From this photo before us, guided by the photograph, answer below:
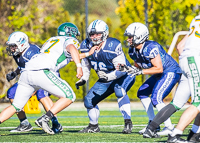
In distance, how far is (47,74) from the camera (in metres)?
5.45

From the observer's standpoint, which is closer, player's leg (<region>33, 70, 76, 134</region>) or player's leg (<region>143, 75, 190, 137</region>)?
player's leg (<region>143, 75, 190, 137</region>)

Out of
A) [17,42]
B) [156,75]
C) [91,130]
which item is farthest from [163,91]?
[17,42]

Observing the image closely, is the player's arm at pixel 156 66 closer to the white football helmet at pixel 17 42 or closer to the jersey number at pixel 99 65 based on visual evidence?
the jersey number at pixel 99 65

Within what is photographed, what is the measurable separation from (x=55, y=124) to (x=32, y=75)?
119 centimetres

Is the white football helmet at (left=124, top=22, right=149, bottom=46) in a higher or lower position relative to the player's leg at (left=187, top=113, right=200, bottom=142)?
higher

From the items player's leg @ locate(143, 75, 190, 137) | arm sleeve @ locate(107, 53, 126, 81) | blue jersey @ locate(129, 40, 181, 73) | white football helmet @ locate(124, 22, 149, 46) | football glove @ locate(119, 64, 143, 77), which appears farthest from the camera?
arm sleeve @ locate(107, 53, 126, 81)

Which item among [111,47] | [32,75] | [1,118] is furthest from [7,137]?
[111,47]

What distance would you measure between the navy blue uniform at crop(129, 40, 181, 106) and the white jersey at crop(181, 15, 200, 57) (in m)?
0.90

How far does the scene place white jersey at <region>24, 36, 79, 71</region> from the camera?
18.1 ft

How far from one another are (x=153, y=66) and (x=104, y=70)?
3.11 ft

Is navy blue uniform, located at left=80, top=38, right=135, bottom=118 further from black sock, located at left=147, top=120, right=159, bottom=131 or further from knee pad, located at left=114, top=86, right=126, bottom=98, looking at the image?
black sock, located at left=147, top=120, right=159, bottom=131

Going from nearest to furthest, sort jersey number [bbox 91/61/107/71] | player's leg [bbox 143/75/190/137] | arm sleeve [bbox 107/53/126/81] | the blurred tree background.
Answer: player's leg [bbox 143/75/190/137] → arm sleeve [bbox 107/53/126/81] → jersey number [bbox 91/61/107/71] → the blurred tree background

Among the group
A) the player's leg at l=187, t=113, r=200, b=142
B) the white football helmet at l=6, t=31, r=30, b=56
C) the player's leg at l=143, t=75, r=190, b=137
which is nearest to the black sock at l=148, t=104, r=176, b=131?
the player's leg at l=143, t=75, r=190, b=137

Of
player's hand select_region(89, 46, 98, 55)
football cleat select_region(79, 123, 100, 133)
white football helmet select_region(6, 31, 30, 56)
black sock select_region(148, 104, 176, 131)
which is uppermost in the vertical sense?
white football helmet select_region(6, 31, 30, 56)
